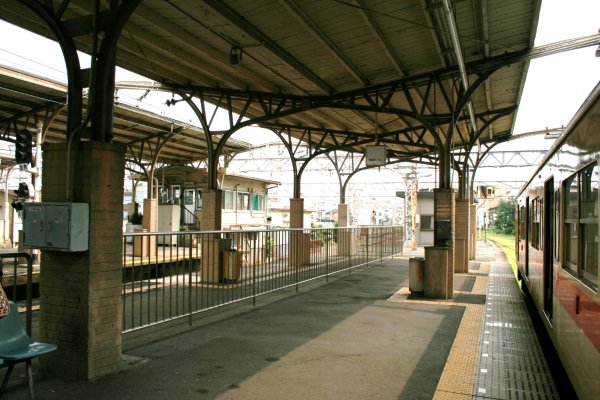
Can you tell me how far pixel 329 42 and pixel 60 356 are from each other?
6.37m

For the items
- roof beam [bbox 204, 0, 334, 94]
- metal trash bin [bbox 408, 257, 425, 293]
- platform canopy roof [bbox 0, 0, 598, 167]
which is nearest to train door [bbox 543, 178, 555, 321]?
platform canopy roof [bbox 0, 0, 598, 167]

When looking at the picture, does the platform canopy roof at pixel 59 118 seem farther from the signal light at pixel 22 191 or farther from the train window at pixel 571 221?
the train window at pixel 571 221

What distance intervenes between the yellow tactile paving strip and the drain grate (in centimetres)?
7

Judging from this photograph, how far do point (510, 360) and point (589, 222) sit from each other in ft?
8.24

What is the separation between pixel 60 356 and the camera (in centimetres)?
455

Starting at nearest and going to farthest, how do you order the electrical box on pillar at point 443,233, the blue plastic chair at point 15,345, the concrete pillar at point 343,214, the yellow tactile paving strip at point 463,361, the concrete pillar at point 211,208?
the blue plastic chair at point 15,345
the yellow tactile paving strip at point 463,361
the electrical box on pillar at point 443,233
the concrete pillar at point 211,208
the concrete pillar at point 343,214

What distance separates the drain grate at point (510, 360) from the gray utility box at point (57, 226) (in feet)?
12.5

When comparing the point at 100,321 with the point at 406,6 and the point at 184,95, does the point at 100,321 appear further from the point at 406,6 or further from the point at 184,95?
the point at 184,95

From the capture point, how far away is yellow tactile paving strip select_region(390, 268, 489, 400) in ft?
13.8

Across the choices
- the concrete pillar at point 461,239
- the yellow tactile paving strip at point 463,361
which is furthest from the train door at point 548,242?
the concrete pillar at point 461,239

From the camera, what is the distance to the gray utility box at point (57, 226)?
14.3 feet

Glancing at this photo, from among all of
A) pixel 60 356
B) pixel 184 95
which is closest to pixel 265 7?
pixel 184 95

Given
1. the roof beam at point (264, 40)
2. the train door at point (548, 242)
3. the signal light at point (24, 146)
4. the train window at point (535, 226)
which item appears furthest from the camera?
the signal light at point (24, 146)

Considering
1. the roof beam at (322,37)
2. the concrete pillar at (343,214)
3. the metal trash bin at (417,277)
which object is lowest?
the metal trash bin at (417,277)
